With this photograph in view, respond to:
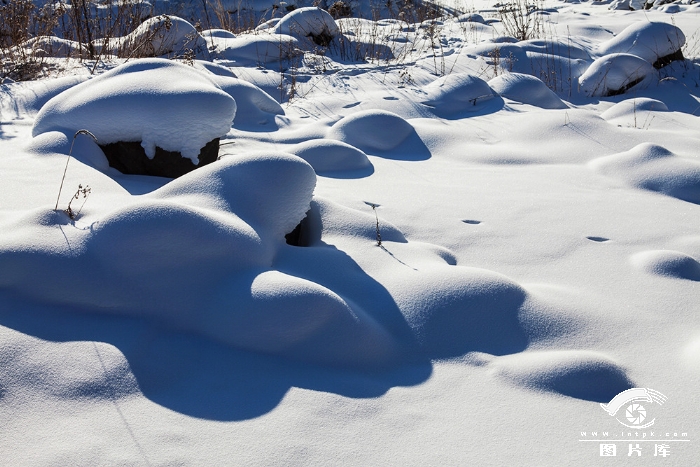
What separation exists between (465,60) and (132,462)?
5.17 m

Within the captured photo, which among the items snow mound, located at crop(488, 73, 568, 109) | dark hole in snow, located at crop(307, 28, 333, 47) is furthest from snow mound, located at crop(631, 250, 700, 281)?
dark hole in snow, located at crop(307, 28, 333, 47)

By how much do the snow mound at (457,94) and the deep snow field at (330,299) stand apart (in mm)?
1109

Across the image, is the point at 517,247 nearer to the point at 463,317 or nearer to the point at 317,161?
the point at 463,317

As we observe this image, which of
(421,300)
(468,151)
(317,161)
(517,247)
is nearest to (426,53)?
(468,151)

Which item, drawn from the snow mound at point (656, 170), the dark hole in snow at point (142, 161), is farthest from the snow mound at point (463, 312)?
the snow mound at point (656, 170)

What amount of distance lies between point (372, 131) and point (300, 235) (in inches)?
57.8

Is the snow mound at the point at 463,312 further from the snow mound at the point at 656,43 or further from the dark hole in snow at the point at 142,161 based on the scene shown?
the snow mound at the point at 656,43

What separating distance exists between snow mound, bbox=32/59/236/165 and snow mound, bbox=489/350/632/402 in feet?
5.58

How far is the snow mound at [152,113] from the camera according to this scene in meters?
2.54

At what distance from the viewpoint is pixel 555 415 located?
1343 millimetres

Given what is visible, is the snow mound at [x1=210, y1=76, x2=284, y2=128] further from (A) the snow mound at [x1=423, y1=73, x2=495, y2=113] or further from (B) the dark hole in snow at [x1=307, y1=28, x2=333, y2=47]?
(B) the dark hole in snow at [x1=307, y1=28, x2=333, y2=47]

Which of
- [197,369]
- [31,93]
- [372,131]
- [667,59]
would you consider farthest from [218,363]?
[667,59]

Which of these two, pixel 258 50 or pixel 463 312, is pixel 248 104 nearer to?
pixel 258 50

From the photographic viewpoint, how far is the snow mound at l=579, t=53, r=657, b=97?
496 centimetres
